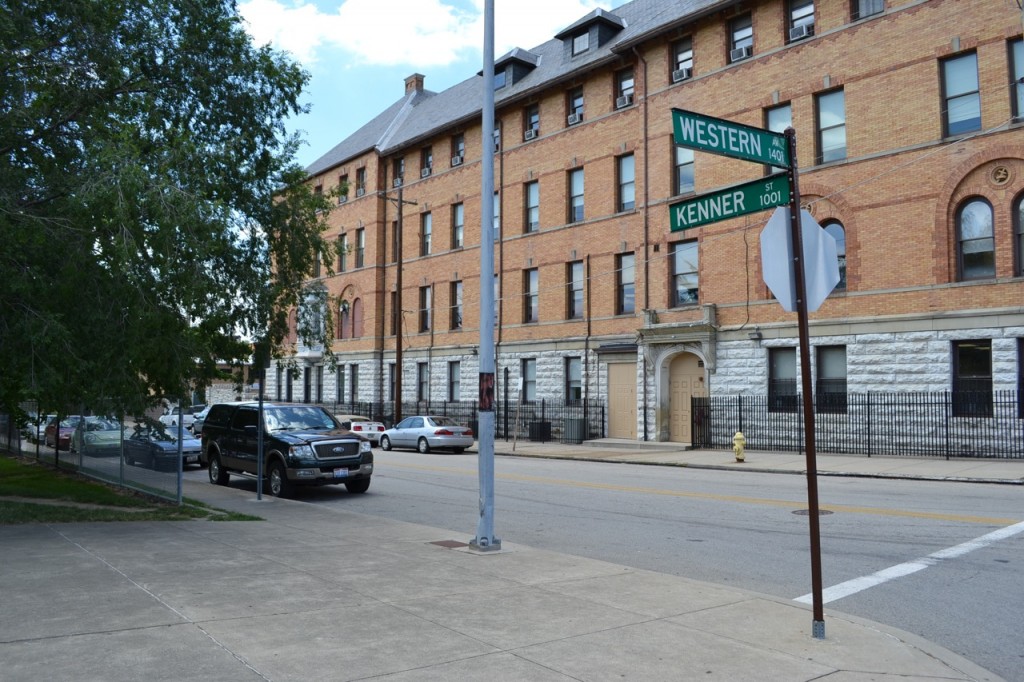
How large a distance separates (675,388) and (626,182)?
25.9ft

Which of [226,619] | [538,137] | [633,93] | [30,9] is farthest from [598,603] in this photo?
[538,137]

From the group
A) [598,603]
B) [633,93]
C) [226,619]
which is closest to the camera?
[226,619]

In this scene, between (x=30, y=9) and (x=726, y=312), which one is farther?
(x=726, y=312)

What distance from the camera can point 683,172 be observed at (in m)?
29.2

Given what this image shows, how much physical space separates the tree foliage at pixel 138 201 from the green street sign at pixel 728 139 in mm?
6315

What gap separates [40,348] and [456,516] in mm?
6371

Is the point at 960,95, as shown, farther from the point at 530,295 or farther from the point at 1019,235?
the point at 530,295

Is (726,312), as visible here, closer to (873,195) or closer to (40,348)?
(873,195)

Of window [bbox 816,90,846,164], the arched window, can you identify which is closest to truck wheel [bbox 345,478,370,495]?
the arched window

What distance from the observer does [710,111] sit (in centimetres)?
2814

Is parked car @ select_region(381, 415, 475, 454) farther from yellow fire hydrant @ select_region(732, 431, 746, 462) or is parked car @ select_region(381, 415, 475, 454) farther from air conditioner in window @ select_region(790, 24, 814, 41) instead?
air conditioner in window @ select_region(790, 24, 814, 41)

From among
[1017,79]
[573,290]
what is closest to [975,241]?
[1017,79]

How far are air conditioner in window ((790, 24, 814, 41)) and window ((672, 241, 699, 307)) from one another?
7.09 metres

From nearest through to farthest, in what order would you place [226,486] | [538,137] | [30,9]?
[30,9]
[226,486]
[538,137]
